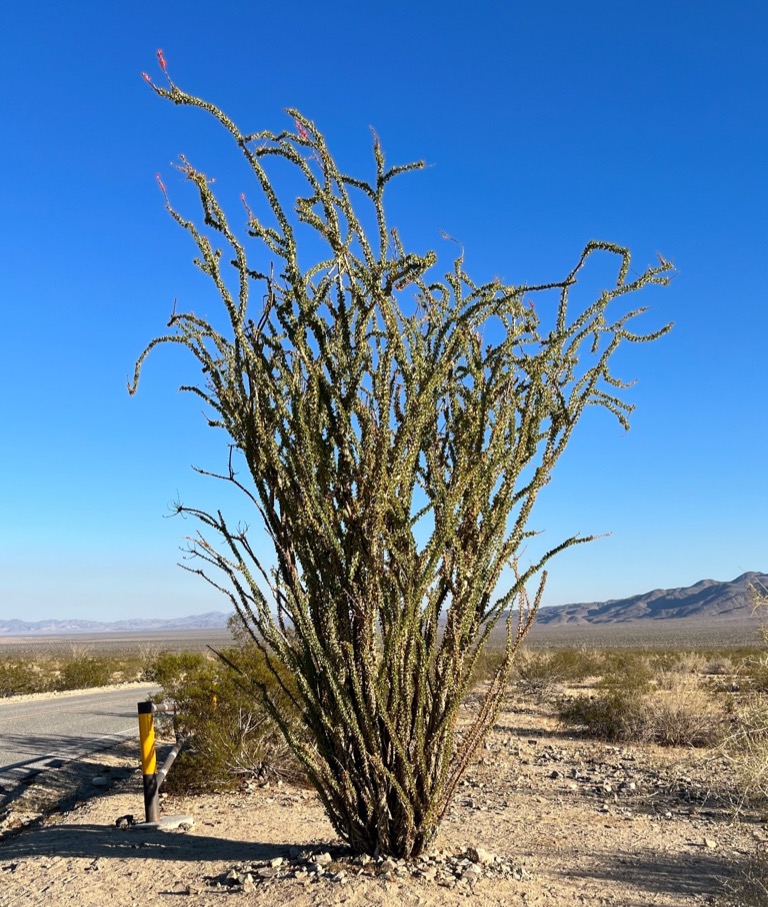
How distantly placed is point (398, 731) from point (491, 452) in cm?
186

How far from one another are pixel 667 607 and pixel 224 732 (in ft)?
459

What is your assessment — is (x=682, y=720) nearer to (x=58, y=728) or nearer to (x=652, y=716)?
(x=652, y=716)

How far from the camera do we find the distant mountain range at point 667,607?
123875 mm

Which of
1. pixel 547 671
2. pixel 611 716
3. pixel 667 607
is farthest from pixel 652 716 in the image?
pixel 667 607

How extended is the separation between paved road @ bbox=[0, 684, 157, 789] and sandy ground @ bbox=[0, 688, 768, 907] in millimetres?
1266

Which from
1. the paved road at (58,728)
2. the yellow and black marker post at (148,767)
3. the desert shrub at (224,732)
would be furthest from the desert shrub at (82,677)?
the yellow and black marker post at (148,767)

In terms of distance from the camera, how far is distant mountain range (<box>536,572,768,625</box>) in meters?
124

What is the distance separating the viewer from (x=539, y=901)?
17.0 ft

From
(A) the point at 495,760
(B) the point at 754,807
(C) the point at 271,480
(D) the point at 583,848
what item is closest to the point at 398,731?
(C) the point at 271,480

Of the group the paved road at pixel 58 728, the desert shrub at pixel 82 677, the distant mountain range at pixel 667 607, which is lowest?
the distant mountain range at pixel 667 607

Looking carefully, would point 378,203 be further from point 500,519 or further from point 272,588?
point 272,588

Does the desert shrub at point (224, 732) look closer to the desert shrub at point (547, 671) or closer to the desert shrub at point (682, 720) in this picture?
the desert shrub at point (682, 720)

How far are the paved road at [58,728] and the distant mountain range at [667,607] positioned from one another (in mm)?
103750

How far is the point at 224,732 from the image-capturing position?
9859 mm
